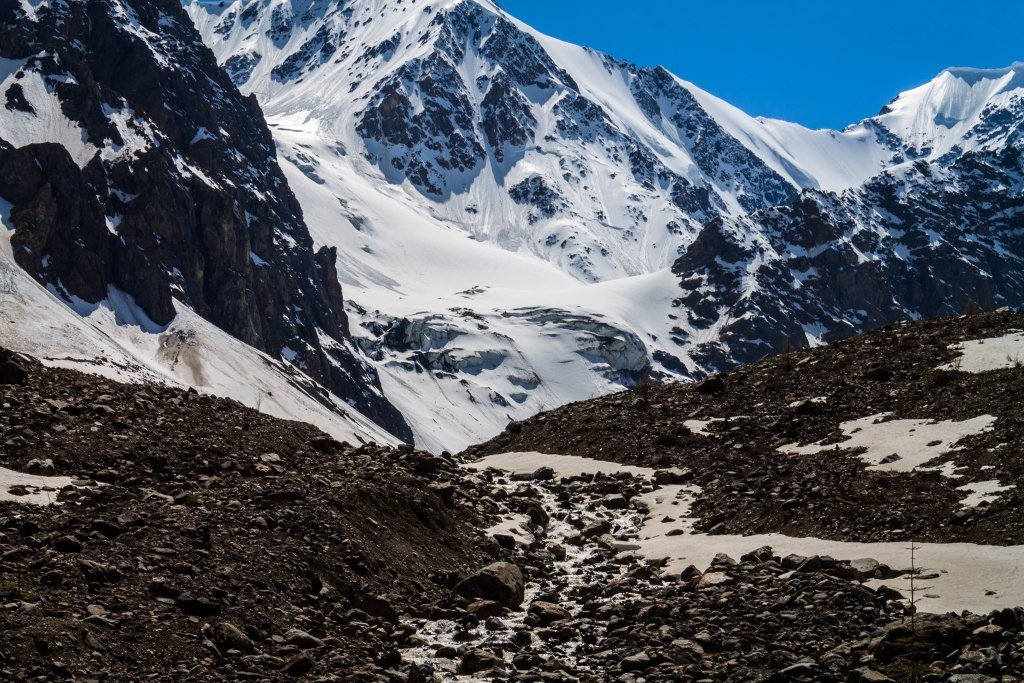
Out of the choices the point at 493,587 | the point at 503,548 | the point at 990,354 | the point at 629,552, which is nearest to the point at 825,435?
the point at 990,354

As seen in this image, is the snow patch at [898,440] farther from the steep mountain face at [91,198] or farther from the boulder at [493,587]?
the steep mountain face at [91,198]

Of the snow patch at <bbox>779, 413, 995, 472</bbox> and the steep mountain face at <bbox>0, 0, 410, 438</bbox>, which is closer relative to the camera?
the snow patch at <bbox>779, 413, 995, 472</bbox>

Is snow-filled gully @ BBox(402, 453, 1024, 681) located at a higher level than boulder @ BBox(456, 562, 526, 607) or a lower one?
higher

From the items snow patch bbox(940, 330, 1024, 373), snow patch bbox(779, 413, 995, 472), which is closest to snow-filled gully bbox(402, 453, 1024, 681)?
snow patch bbox(779, 413, 995, 472)

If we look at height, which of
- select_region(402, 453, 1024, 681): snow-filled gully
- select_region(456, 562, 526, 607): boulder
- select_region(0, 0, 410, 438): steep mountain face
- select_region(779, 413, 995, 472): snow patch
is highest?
select_region(0, 0, 410, 438): steep mountain face

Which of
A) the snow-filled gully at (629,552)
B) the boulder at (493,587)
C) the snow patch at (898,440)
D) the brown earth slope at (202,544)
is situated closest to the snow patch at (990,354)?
the snow patch at (898,440)

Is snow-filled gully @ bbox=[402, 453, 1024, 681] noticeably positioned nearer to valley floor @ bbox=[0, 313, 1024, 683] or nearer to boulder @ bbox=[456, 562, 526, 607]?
valley floor @ bbox=[0, 313, 1024, 683]

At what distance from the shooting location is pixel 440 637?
14828mm

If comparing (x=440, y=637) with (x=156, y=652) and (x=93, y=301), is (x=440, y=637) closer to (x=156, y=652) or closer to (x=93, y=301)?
(x=156, y=652)

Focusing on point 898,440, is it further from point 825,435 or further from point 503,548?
point 503,548

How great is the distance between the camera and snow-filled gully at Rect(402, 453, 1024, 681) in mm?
14531

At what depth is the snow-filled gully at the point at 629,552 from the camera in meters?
14.5

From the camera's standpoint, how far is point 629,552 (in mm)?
19547

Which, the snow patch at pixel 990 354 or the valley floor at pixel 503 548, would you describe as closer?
the valley floor at pixel 503 548
